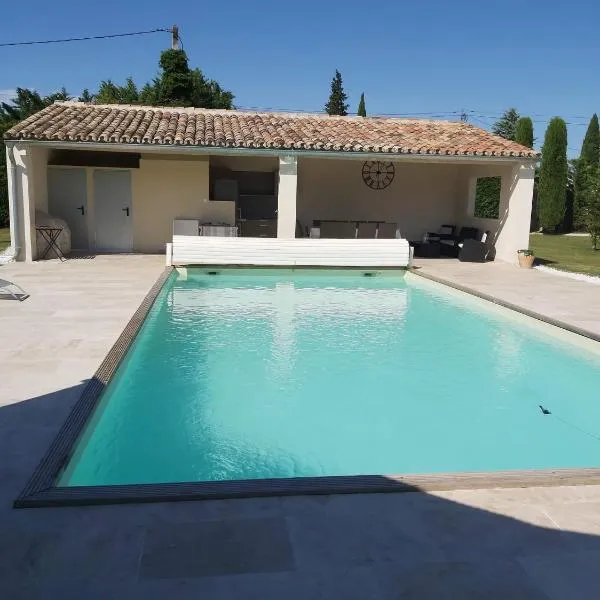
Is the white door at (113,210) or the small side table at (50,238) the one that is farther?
the white door at (113,210)

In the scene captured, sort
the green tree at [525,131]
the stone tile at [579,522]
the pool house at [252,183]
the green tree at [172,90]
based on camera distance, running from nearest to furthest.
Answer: the stone tile at [579,522]
the pool house at [252,183]
the green tree at [172,90]
the green tree at [525,131]

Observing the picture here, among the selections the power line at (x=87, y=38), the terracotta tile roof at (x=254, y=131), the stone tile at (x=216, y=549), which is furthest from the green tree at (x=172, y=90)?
the stone tile at (x=216, y=549)

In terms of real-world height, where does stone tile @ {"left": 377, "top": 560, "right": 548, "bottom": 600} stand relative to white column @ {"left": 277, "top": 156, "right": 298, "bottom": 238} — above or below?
below

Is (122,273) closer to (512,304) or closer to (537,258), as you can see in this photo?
(512,304)

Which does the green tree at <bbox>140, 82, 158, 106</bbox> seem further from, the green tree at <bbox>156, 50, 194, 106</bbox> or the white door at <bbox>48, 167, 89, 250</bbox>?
the white door at <bbox>48, 167, 89, 250</bbox>

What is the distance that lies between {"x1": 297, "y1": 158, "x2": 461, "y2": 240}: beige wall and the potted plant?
4.34m

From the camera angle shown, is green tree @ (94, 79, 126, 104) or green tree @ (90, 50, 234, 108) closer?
green tree @ (90, 50, 234, 108)

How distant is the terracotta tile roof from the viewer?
47.9 ft

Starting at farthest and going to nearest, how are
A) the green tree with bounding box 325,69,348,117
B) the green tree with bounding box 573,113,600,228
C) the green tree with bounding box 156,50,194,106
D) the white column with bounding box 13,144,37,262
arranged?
the green tree with bounding box 325,69,348,117
the green tree with bounding box 573,113,600,228
the green tree with bounding box 156,50,194,106
the white column with bounding box 13,144,37,262

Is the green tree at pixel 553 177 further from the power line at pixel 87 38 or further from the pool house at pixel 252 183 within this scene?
the power line at pixel 87 38

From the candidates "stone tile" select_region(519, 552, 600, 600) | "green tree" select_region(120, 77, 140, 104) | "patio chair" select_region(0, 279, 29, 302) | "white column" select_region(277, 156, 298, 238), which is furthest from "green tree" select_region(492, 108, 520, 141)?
"stone tile" select_region(519, 552, 600, 600)

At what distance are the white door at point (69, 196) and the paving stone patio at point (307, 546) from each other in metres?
12.9

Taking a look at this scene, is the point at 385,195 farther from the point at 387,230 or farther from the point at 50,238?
the point at 50,238

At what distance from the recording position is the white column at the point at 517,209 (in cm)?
1628
